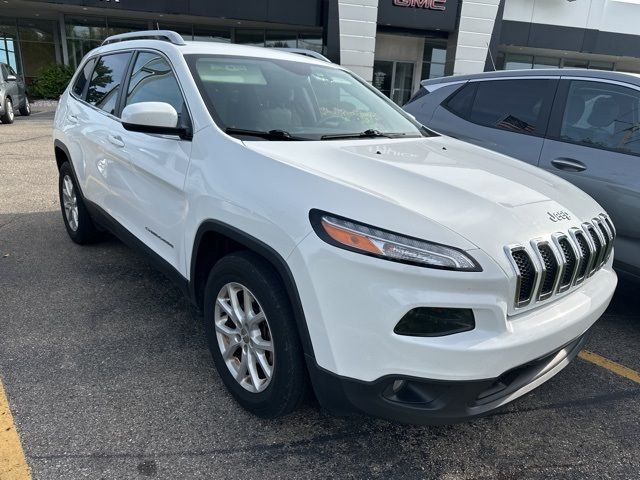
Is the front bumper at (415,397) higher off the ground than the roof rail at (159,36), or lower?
lower

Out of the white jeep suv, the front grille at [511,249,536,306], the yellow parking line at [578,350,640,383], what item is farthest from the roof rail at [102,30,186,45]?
the yellow parking line at [578,350,640,383]

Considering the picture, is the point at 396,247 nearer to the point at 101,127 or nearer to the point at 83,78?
the point at 101,127

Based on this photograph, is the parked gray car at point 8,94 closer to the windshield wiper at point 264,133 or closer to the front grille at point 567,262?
the windshield wiper at point 264,133

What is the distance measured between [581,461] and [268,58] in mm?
2959

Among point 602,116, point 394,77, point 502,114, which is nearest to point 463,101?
point 502,114

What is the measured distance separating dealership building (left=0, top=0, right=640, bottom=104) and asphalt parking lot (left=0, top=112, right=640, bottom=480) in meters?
19.2

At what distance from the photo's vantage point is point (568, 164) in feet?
12.7

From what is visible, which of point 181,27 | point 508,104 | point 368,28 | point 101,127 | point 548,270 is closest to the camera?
point 548,270

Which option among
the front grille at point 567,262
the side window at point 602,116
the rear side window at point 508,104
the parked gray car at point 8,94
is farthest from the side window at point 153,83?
the parked gray car at point 8,94

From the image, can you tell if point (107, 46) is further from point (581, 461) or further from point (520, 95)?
point (581, 461)

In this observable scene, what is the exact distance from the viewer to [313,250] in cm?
199

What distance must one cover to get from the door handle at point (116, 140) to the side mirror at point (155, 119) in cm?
79

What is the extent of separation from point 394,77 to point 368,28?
13.2 feet

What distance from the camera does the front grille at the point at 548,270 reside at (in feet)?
6.89
